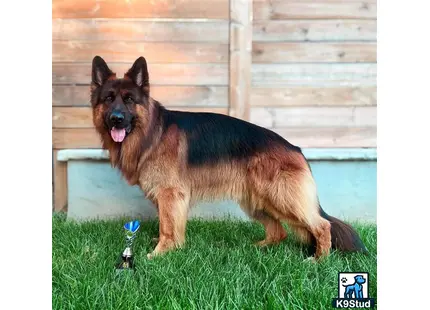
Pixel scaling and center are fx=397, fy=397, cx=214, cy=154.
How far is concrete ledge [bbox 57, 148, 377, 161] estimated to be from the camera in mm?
3393

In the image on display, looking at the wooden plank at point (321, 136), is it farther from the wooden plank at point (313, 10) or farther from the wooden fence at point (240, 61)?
the wooden plank at point (313, 10)

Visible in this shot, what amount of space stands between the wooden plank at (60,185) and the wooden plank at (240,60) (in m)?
1.62

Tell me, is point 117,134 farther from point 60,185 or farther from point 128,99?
point 60,185

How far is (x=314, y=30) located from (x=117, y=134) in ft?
6.57

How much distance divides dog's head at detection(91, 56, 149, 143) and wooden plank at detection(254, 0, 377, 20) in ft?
4.32

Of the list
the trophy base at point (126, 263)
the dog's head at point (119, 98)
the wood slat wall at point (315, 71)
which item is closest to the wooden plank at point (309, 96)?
the wood slat wall at point (315, 71)

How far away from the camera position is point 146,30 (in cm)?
347

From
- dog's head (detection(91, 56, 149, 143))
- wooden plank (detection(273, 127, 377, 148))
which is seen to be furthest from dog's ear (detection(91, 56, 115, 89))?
wooden plank (detection(273, 127, 377, 148))

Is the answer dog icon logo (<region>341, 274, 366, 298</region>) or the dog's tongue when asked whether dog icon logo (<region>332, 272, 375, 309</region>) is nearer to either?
dog icon logo (<region>341, 274, 366, 298</region>)

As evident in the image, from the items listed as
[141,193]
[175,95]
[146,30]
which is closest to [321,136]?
[175,95]
